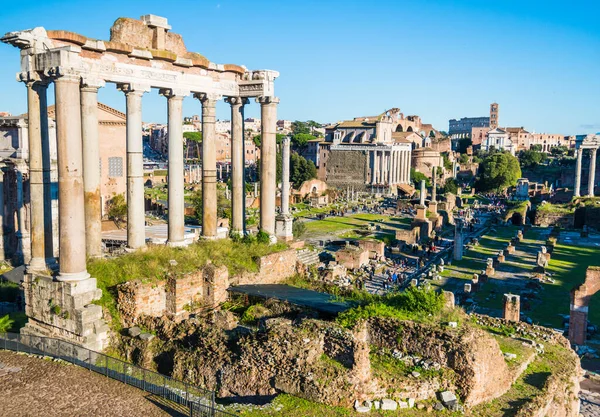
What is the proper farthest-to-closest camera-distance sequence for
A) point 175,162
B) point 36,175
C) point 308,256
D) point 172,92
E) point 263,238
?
point 308,256 → point 263,238 → point 175,162 → point 172,92 → point 36,175

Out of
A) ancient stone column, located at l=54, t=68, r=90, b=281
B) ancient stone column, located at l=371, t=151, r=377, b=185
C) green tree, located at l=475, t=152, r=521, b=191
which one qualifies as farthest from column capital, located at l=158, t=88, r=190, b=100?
ancient stone column, located at l=371, t=151, r=377, b=185

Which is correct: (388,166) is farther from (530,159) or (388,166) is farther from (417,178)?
(530,159)

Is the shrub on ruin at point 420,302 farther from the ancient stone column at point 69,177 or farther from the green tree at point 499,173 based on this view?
the green tree at point 499,173

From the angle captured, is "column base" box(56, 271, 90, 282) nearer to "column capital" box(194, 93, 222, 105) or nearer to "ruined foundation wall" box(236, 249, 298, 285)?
"ruined foundation wall" box(236, 249, 298, 285)

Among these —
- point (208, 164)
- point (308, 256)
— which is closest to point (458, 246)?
point (308, 256)

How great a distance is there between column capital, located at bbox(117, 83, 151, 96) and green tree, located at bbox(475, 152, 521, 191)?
7007cm

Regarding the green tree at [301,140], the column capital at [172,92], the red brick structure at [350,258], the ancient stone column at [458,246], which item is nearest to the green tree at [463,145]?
the green tree at [301,140]

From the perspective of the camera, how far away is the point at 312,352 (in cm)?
942

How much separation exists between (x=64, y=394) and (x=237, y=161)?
31.8 ft

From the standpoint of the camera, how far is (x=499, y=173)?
76.8 m

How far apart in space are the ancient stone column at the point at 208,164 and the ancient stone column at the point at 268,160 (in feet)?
4.91

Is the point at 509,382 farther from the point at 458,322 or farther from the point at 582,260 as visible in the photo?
the point at 582,260

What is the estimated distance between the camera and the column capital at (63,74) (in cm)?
1134

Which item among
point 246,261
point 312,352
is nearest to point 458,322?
point 312,352
